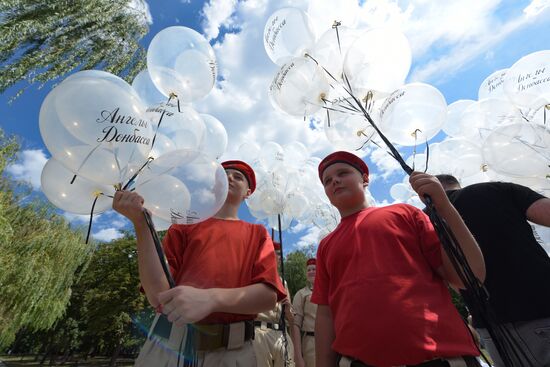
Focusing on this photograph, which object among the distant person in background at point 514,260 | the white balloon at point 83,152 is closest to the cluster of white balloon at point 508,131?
the distant person in background at point 514,260

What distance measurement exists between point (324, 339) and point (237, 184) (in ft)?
3.65

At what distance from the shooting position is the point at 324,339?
1.62m

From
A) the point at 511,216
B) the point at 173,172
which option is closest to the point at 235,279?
the point at 173,172

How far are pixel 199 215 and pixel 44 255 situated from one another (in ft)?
39.6

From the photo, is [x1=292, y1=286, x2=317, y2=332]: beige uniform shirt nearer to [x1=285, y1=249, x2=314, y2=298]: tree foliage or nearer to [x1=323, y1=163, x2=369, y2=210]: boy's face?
[x1=323, y1=163, x2=369, y2=210]: boy's face

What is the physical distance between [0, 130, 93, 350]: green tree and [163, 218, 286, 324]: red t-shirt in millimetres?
9006

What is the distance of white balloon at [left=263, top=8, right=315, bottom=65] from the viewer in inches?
112

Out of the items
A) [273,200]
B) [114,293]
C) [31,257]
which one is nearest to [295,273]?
[114,293]

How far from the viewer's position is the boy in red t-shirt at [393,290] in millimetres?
1201

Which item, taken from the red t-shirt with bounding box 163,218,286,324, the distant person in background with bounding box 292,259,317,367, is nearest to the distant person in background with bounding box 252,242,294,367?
the distant person in background with bounding box 292,259,317,367

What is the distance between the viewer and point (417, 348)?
1.17 m

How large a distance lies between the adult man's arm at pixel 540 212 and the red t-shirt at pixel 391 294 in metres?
0.82

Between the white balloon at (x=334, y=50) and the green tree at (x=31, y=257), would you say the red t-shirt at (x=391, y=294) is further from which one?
the green tree at (x=31, y=257)

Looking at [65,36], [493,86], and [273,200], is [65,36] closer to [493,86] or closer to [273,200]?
[273,200]
